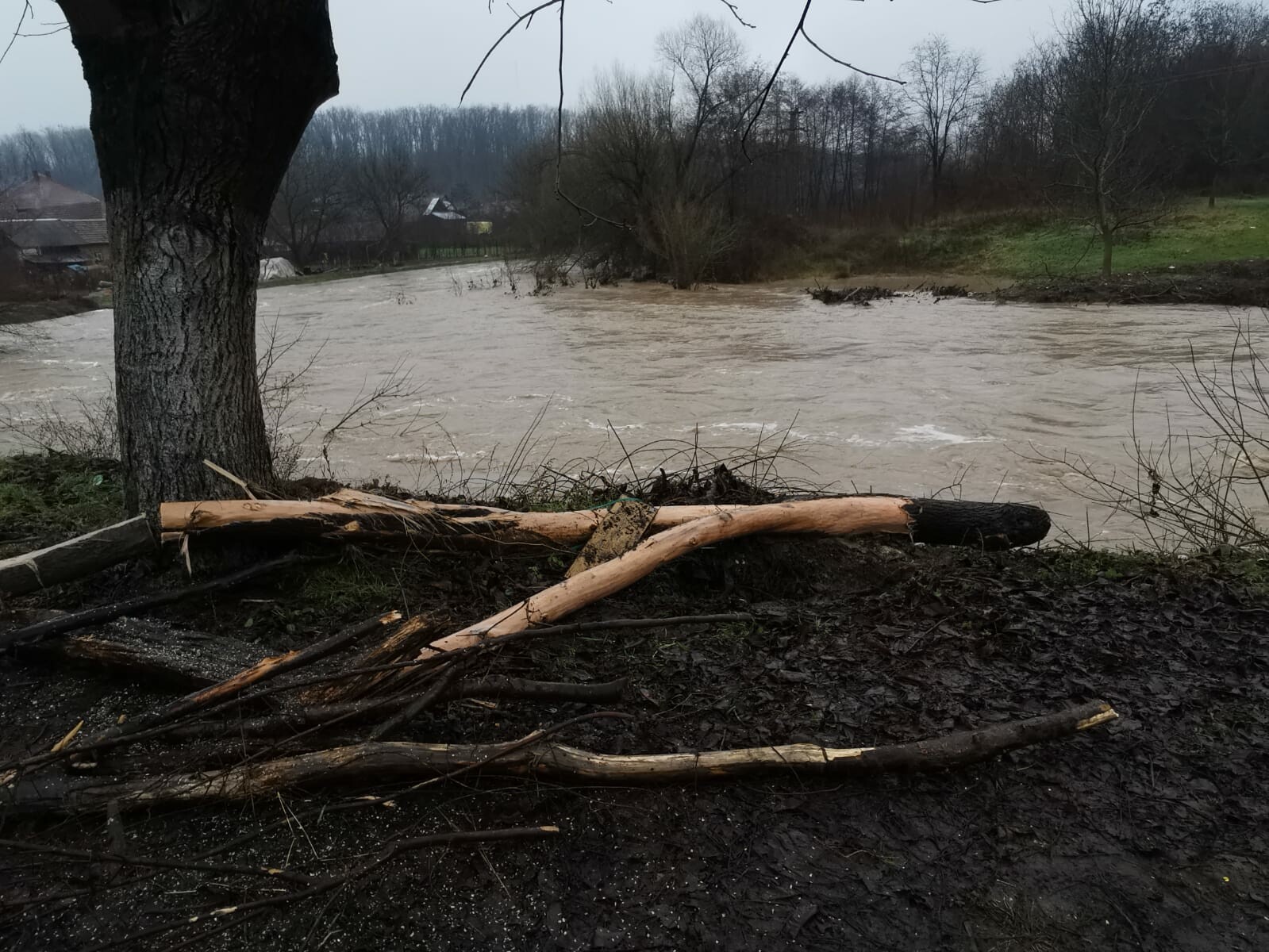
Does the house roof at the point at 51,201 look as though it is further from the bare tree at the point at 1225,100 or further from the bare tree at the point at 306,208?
the bare tree at the point at 1225,100

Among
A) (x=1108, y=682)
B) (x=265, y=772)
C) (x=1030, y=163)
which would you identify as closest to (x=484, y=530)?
(x=265, y=772)

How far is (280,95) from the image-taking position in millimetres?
3613

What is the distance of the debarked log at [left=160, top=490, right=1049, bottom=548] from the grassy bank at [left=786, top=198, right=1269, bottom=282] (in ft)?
97.5

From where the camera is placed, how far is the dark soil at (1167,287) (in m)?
23.2

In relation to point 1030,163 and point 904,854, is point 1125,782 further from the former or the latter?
point 1030,163

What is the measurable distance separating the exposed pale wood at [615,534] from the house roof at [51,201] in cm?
7138

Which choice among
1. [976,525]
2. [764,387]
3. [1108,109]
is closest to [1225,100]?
[1108,109]

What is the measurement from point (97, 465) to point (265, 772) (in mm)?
6079

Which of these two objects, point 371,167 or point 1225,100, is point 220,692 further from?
point 371,167

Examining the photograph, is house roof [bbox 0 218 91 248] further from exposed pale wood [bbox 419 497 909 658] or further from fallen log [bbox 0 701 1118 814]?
fallen log [bbox 0 701 1118 814]

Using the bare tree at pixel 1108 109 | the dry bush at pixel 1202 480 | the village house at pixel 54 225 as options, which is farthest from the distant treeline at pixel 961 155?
the village house at pixel 54 225

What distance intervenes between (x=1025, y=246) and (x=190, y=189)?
39.9 meters

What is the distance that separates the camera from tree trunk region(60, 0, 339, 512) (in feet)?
11.1

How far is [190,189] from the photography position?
142 inches
